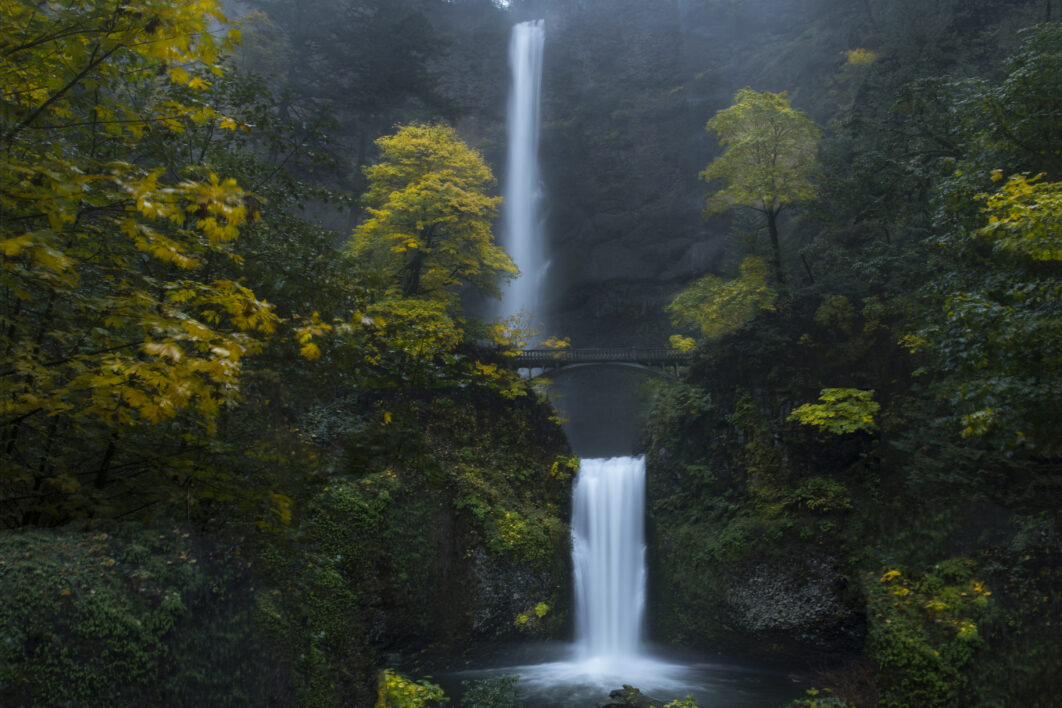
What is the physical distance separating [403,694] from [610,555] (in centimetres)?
976

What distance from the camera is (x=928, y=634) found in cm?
1155

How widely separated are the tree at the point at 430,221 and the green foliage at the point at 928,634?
509 inches

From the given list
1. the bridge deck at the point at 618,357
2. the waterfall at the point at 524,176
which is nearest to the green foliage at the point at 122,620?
the bridge deck at the point at 618,357

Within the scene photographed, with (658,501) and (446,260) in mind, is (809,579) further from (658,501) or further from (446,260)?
(446,260)

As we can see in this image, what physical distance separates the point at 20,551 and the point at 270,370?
2408mm

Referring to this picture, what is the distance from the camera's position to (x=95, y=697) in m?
4.94

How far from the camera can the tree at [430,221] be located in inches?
762

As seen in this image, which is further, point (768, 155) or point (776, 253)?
point (776, 253)

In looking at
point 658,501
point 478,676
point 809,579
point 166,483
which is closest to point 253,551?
point 166,483

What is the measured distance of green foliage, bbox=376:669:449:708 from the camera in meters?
9.66

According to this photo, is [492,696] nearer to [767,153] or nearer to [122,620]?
[122,620]

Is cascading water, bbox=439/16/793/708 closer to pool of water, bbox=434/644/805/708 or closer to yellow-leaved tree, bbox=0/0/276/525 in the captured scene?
pool of water, bbox=434/644/805/708

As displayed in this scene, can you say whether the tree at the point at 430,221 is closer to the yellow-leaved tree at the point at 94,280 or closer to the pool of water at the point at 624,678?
the pool of water at the point at 624,678

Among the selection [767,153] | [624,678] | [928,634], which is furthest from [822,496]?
[767,153]
